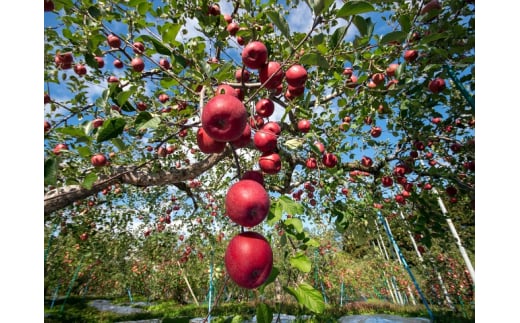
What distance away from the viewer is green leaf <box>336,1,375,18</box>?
85cm

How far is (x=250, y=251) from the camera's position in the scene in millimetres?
901

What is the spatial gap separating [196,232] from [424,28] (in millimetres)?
6204

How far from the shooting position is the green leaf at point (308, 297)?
98 centimetres

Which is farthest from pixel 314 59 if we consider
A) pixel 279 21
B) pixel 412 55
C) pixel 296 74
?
pixel 412 55

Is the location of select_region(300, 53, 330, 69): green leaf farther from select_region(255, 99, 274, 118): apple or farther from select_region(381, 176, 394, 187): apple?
select_region(381, 176, 394, 187): apple

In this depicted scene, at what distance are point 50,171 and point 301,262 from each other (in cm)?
105

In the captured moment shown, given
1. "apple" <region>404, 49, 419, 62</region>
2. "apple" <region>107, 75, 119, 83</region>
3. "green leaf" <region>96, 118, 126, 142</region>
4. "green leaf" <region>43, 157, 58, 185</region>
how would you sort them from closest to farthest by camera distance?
"green leaf" <region>43, 157, 58, 185</region>, "green leaf" <region>96, 118, 126, 142</region>, "apple" <region>404, 49, 419, 62</region>, "apple" <region>107, 75, 119, 83</region>

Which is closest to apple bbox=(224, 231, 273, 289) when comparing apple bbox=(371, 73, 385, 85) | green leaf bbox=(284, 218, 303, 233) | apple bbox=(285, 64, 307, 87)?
green leaf bbox=(284, 218, 303, 233)

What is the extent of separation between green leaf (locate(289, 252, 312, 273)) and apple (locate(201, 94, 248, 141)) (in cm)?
64

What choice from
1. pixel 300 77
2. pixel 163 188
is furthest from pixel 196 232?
pixel 300 77

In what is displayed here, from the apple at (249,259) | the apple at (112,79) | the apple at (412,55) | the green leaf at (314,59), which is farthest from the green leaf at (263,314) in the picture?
the apple at (112,79)

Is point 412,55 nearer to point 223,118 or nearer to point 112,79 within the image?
point 223,118

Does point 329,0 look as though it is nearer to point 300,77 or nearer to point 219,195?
point 300,77

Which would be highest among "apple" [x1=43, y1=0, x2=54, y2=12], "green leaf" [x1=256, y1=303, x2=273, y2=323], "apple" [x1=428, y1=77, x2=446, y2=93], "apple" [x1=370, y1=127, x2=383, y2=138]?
"apple" [x1=43, y1=0, x2=54, y2=12]
